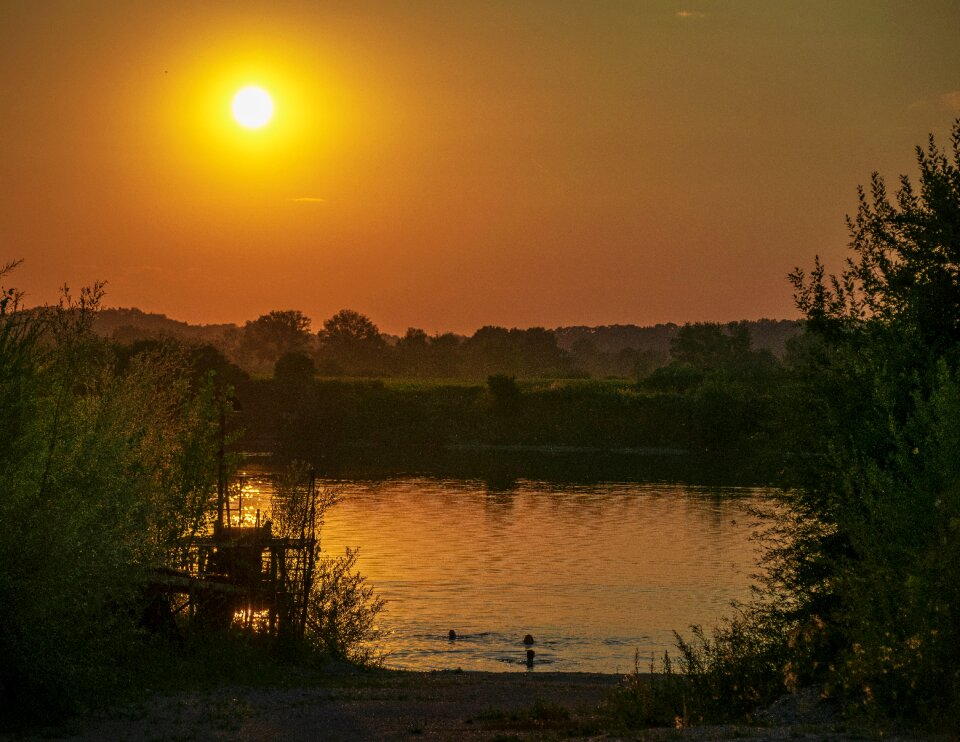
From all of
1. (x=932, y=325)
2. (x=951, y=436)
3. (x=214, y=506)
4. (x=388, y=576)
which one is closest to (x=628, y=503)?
(x=388, y=576)

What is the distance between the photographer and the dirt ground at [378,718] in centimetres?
1689

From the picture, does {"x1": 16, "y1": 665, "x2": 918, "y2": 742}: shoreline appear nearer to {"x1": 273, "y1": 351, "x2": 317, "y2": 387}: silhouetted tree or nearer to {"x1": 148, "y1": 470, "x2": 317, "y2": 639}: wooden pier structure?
{"x1": 148, "y1": 470, "x2": 317, "y2": 639}: wooden pier structure

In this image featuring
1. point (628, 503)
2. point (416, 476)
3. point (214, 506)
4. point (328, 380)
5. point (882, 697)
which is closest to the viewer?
→ point (882, 697)

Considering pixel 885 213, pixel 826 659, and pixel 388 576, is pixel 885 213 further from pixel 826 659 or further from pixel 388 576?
pixel 388 576

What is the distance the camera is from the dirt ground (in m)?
16.9

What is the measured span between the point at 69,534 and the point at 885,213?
17.1 metres

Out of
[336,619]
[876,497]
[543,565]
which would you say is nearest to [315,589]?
[336,619]

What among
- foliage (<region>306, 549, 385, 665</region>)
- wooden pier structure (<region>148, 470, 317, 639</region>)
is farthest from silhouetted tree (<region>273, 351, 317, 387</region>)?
wooden pier structure (<region>148, 470, 317, 639</region>)

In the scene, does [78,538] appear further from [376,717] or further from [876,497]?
[876,497]

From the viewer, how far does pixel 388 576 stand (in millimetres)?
49906

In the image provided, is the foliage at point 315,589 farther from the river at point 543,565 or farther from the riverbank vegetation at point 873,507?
the riverbank vegetation at point 873,507

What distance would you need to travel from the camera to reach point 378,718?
19938 mm

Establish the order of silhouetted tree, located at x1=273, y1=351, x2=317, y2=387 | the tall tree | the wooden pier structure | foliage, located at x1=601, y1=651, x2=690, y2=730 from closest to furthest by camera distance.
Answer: the tall tree < foliage, located at x1=601, y1=651, x2=690, y2=730 < the wooden pier structure < silhouetted tree, located at x1=273, y1=351, x2=317, y2=387

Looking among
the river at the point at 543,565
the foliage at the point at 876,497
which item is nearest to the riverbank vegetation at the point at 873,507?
the foliage at the point at 876,497
